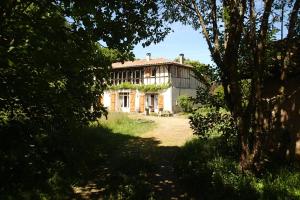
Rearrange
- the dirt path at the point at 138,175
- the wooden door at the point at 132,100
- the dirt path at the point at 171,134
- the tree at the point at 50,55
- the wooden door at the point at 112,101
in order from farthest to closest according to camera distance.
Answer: the wooden door at the point at 112,101
the wooden door at the point at 132,100
the dirt path at the point at 171,134
the dirt path at the point at 138,175
the tree at the point at 50,55

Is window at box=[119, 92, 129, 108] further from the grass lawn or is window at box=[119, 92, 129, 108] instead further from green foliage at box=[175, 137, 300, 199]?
green foliage at box=[175, 137, 300, 199]

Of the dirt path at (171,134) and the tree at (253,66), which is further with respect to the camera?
the dirt path at (171,134)

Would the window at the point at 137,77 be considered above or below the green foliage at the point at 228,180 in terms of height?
above

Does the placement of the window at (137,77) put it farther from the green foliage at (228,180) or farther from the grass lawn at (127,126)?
the green foliage at (228,180)

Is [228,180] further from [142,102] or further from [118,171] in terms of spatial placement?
[142,102]

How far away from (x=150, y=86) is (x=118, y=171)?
1075 inches

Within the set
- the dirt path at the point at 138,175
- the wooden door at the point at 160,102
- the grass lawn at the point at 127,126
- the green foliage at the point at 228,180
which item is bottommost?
the dirt path at the point at 138,175

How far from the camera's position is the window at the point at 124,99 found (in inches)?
1678

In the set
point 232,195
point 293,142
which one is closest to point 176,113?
point 293,142

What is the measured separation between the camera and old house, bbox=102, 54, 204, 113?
38.4 meters

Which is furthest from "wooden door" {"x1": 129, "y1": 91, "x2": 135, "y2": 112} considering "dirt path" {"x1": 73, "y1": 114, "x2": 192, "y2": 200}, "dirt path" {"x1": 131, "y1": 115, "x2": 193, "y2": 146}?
"dirt path" {"x1": 73, "y1": 114, "x2": 192, "y2": 200}

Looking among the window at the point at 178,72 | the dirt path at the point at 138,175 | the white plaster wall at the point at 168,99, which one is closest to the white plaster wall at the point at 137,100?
the white plaster wall at the point at 168,99

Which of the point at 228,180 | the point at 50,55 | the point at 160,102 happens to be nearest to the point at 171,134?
the point at 228,180

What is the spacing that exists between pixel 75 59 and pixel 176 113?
31548 millimetres
